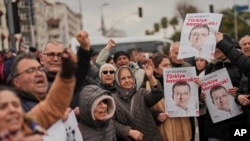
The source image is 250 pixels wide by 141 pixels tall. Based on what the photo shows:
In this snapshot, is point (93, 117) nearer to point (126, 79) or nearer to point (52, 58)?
point (52, 58)

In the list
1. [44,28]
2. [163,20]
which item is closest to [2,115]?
[163,20]

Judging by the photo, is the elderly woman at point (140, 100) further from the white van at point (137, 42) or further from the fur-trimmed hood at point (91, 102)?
the white van at point (137, 42)

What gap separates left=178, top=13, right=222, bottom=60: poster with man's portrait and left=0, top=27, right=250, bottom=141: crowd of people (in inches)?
5.0

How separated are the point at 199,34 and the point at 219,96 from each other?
739 mm

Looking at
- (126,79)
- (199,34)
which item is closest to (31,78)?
(126,79)

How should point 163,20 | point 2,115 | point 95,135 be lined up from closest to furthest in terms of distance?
point 2,115, point 95,135, point 163,20

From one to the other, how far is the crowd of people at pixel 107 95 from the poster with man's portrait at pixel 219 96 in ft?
0.06

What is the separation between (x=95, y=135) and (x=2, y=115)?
84.7 inches

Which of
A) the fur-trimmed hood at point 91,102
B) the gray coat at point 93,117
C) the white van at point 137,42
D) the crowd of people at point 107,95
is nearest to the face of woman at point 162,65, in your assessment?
the crowd of people at point 107,95

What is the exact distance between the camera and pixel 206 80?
6270 millimetres

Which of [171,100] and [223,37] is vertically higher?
[223,37]

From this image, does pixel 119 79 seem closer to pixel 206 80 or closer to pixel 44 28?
pixel 206 80

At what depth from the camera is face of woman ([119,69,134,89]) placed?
595cm

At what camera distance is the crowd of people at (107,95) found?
345cm
